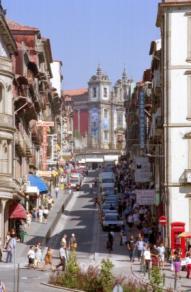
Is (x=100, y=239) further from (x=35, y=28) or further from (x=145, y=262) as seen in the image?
(x=35, y=28)

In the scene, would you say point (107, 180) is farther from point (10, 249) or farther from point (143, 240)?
point (10, 249)

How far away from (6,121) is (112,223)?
13335mm

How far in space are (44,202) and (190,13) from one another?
35596 millimetres

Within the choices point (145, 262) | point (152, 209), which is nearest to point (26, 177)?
point (152, 209)

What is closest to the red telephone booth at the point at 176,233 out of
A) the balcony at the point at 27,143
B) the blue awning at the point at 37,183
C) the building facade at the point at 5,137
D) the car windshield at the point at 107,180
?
the building facade at the point at 5,137

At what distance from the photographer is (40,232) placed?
7031 centimetres

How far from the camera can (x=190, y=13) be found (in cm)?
5719

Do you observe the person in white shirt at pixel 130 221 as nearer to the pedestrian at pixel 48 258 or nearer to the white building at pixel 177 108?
the white building at pixel 177 108

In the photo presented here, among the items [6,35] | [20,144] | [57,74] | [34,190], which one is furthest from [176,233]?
[57,74]

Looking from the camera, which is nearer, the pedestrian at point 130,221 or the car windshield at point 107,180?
the pedestrian at point 130,221

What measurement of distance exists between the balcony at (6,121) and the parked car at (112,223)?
469 inches

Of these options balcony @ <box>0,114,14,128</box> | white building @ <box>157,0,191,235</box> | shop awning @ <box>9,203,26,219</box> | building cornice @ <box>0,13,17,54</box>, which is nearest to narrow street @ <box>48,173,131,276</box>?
shop awning @ <box>9,203,26,219</box>

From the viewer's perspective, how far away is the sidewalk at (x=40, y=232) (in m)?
58.8

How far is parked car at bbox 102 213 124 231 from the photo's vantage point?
7312cm
